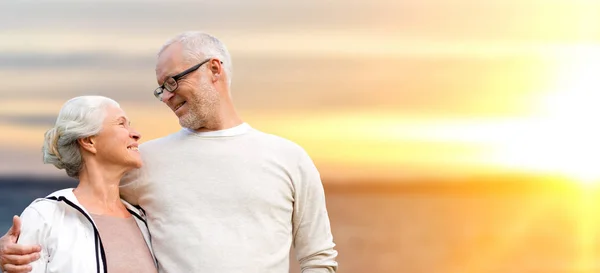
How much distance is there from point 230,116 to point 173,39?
404 mm

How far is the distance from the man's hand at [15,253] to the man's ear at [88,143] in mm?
398

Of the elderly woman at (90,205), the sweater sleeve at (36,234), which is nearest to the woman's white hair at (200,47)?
the elderly woman at (90,205)

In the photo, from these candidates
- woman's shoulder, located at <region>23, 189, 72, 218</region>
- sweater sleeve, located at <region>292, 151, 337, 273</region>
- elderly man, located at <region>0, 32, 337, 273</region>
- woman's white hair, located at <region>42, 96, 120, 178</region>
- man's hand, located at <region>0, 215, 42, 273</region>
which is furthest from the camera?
sweater sleeve, located at <region>292, 151, 337, 273</region>

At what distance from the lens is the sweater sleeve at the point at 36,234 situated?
3688mm

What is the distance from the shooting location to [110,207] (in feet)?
13.0

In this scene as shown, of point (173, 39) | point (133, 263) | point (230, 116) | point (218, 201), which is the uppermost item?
point (173, 39)

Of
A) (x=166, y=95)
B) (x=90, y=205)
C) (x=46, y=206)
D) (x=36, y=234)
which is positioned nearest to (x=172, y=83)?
(x=166, y=95)

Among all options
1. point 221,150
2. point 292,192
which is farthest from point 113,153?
point 292,192

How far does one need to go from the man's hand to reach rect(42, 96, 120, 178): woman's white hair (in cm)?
33

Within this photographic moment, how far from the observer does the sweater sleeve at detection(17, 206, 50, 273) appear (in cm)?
369

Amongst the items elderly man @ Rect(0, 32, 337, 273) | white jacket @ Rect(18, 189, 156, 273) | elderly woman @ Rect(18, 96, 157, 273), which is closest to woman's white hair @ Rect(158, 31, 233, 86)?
elderly man @ Rect(0, 32, 337, 273)

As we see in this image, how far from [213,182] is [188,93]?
0.38 metres

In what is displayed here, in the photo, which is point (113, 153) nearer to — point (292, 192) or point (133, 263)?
point (133, 263)

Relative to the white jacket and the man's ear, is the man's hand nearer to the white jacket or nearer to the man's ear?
the white jacket
